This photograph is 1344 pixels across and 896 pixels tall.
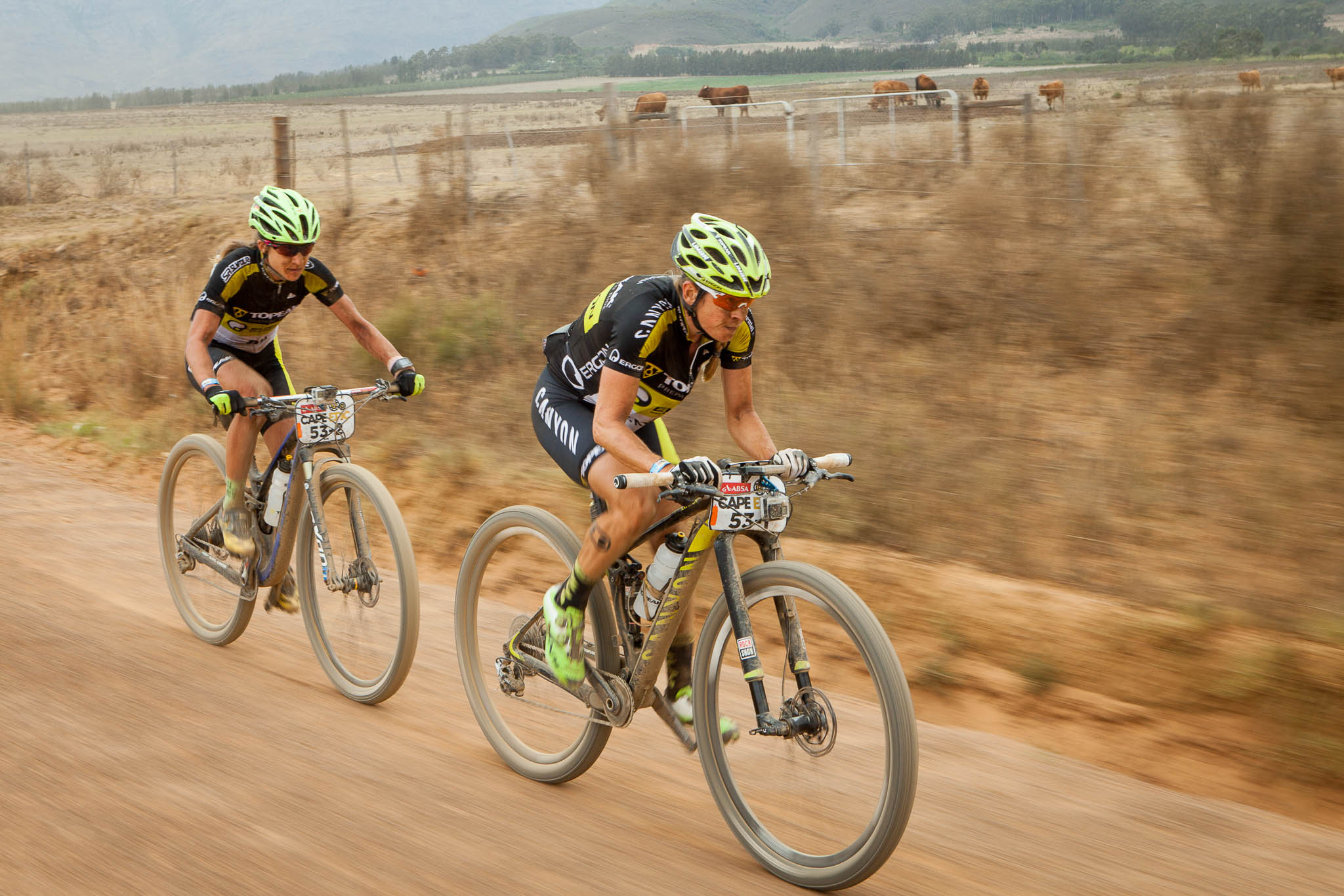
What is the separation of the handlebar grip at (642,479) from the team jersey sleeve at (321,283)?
296 cm

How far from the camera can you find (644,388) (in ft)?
14.0

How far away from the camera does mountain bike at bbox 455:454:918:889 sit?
3.50 m

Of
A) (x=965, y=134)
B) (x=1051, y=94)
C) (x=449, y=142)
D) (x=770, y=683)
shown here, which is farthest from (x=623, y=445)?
(x=449, y=142)

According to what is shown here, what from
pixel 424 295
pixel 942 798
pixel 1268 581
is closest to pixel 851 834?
pixel 942 798

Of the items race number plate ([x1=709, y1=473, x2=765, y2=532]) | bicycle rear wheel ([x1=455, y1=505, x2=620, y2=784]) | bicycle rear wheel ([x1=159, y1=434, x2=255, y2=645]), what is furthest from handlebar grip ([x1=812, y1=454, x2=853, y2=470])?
bicycle rear wheel ([x1=159, y1=434, x2=255, y2=645])

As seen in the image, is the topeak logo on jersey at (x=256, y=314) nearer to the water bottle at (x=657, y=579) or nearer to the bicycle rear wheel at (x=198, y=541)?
the bicycle rear wheel at (x=198, y=541)

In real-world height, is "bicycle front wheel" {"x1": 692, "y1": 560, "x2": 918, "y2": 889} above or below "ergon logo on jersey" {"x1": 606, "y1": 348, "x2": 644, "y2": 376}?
below

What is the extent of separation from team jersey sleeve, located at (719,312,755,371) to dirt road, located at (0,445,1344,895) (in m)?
1.69

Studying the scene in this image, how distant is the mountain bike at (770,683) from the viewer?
138 inches

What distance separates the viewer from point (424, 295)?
13938mm

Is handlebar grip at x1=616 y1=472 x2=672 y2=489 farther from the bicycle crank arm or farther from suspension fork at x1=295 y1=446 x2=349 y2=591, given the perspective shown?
the bicycle crank arm

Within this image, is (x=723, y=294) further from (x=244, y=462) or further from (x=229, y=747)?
(x=244, y=462)

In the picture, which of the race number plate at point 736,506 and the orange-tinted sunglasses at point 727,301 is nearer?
the race number plate at point 736,506

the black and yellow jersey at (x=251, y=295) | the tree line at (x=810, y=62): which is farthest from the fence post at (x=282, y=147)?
the tree line at (x=810, y=62)
